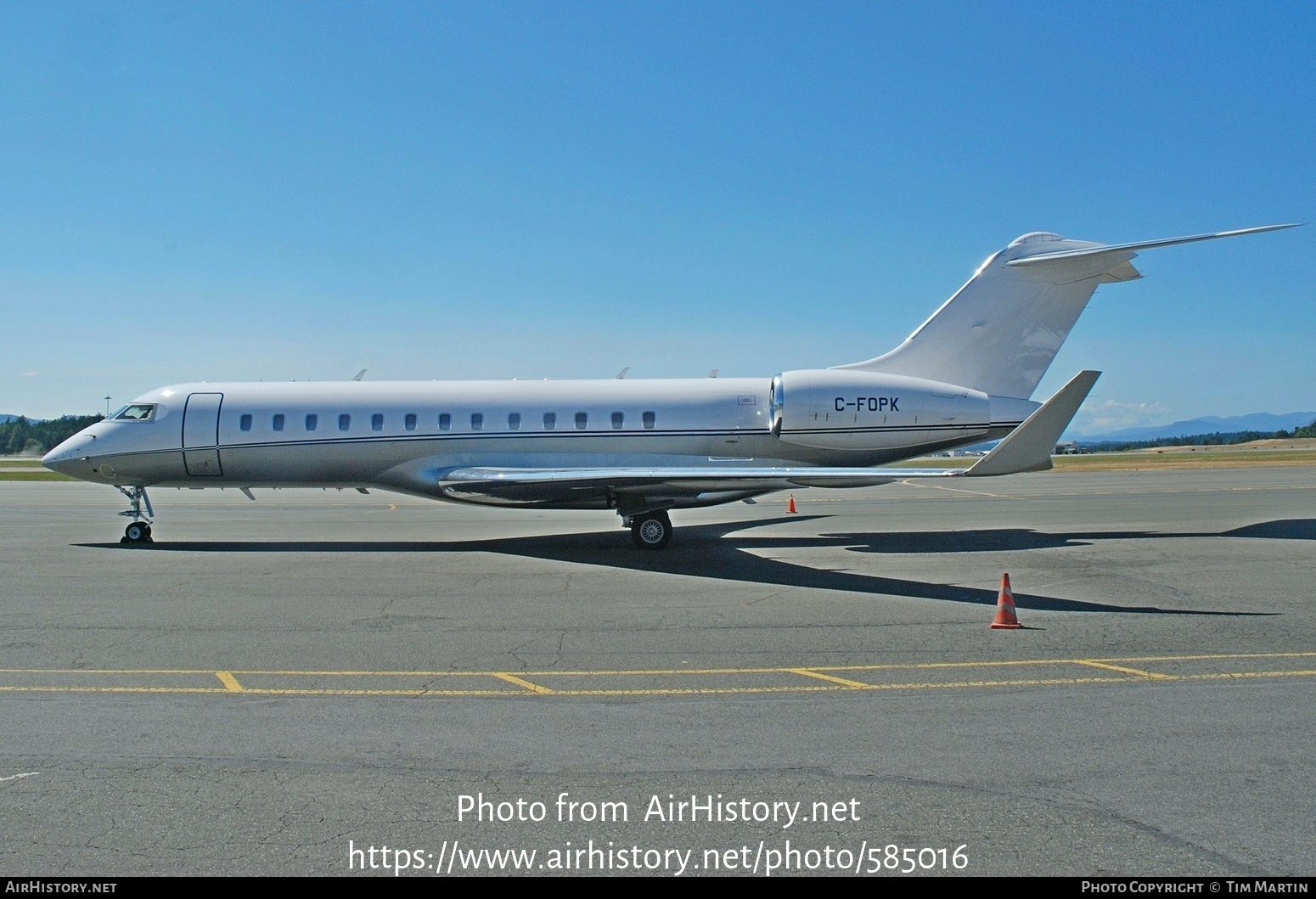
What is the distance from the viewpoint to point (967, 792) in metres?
5.29

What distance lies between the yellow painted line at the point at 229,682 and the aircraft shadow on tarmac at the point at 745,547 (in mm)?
7386

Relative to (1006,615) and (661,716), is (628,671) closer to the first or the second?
(661,716)

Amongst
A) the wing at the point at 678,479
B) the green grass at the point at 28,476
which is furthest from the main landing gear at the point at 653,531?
the green grass at the point at 28,476

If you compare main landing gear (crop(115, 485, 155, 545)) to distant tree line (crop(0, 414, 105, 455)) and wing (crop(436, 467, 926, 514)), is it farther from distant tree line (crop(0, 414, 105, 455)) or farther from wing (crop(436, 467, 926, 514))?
distant tree line (crop(0, 414, 105, 455))

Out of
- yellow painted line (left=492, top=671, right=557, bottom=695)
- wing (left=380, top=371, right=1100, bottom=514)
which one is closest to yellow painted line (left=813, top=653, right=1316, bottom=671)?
yellow painted line (left=492, top=671, right=557, bottom=695)

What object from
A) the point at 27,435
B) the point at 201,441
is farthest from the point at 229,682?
the point at 27,435

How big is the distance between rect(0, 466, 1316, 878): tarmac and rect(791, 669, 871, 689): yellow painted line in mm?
32

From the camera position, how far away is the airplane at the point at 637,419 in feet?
62.2

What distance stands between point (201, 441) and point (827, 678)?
624 inches

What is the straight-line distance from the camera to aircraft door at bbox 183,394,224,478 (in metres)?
19.5

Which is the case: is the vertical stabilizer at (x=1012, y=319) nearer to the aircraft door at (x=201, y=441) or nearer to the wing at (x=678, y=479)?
the wing at (x=678, y=479)

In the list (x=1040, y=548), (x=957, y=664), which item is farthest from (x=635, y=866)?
(x=1040, y=548)
